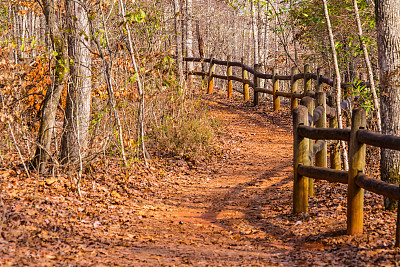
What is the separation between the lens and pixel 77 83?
294 inches

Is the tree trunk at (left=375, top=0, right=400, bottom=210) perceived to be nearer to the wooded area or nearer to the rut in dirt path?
the wooded area

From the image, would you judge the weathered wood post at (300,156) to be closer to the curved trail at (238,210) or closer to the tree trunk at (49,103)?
the curved trail at (238,210)

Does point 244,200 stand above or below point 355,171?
below

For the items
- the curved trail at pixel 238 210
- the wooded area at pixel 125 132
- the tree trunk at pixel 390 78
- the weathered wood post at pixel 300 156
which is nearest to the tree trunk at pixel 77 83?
the wooded area at pixel 125 132

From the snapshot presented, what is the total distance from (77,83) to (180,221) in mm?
2960

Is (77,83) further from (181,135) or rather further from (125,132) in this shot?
(181,135)

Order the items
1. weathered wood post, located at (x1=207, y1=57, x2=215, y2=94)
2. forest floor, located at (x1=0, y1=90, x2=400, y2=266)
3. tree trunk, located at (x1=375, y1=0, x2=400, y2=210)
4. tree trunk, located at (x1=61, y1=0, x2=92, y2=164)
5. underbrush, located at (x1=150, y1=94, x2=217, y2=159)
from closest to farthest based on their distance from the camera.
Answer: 1. forest floor, located at (x1=0, y1=90, x2=400, y2=266)
2. tree trunk, located at (x1=375, y1=0, x2=400, y2=210)
3. tree trunk, located at (x1=61, y1=0, x2=92, y2=164)
4. underbrush, located at (x1=150, y1=94, x2=217, y2=159)
5. weathered wood post, located at (x1=207, y1=57, x2=215, y2=94)

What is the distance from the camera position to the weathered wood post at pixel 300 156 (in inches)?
254

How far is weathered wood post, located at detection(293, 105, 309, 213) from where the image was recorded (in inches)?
254

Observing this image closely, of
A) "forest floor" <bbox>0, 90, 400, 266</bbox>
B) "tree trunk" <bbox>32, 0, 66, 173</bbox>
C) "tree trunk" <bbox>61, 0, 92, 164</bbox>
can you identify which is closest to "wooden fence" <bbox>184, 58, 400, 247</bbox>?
"forest floor" <bbox>0, 90, 400, 266</bbox>

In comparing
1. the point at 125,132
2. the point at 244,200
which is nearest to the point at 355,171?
the point at 244,200

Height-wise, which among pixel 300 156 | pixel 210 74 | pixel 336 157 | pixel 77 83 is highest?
pixel 77 83

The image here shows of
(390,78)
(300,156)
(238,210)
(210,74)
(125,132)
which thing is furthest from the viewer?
(210,74)

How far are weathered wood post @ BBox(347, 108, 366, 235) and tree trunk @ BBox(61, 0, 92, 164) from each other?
176 inches
